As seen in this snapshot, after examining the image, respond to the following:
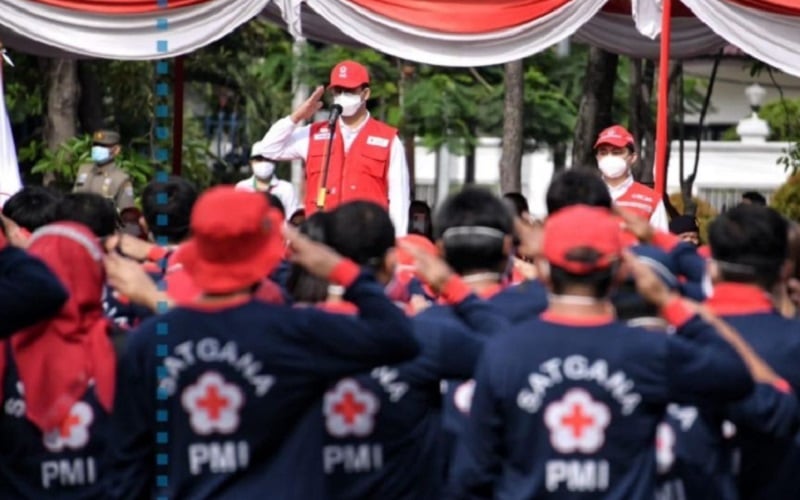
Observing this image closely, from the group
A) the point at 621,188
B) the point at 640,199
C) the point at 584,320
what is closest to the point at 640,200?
the point at 640,199

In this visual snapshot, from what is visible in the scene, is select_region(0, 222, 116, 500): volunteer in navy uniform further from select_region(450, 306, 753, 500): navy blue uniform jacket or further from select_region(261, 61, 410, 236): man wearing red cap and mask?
select_region(261, 61, 410, 236): man wearing red cap and mask

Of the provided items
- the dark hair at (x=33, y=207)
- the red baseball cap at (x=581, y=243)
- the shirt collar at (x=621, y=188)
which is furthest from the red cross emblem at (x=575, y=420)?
the shirt collar at (x=621, y=188)

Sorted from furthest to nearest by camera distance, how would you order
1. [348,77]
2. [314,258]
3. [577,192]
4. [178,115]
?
[178,115] → [348,77] → [577,192] → [314,258]

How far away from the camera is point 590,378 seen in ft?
19.7

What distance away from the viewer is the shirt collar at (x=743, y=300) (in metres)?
6.59

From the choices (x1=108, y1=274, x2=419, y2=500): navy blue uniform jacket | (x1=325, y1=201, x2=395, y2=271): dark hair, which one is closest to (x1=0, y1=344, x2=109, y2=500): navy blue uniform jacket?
(x1=108, y1=274, x2=419, y2=500): navy blue uniform jacket

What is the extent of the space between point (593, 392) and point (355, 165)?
6.62m

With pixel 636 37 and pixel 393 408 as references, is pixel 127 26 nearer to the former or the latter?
pixel 636 37

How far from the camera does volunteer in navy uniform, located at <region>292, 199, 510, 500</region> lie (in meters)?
6.73

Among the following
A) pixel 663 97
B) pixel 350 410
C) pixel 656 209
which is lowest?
pixel 350 410

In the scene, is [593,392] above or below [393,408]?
above

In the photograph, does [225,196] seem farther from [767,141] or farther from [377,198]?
[767,141]

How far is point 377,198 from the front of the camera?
40.7ft

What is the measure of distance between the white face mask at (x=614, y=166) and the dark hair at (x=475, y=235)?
212 inches
